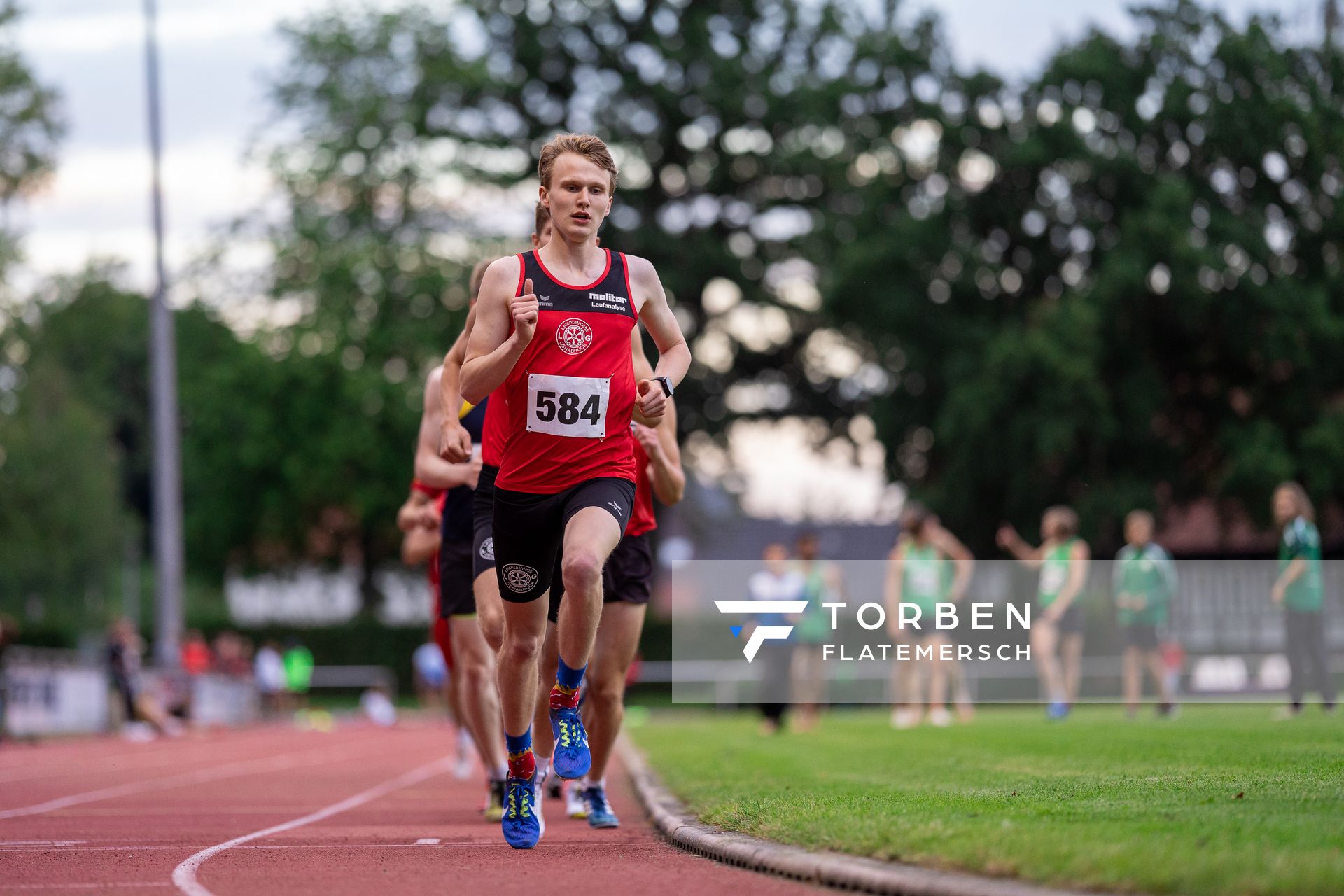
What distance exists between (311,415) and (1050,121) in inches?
868

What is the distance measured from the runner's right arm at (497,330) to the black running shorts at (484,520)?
73 centimetres

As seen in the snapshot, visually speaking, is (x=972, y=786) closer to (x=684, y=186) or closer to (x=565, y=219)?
(x=565, y=219)

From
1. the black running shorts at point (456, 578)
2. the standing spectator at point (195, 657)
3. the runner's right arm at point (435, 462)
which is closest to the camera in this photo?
the runner's right arm at point (435, 462)

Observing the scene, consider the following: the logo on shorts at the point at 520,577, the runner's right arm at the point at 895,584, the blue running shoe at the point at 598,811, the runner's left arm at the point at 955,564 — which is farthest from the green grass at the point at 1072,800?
the runner's left arm at the point at 955,564

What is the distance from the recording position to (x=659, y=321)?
7.63 metres

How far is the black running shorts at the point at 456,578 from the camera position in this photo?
31.2ft

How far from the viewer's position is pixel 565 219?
23.9ft

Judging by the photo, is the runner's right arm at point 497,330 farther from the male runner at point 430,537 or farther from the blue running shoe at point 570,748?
the male runner at point 430,537

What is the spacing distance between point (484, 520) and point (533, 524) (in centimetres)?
95

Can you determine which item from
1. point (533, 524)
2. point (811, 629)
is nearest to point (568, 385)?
point (533, 524)

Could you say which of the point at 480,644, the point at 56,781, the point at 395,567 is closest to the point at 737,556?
the point at 395,567

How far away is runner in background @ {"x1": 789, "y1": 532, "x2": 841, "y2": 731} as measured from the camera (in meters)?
21.7

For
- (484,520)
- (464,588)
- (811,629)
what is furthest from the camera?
(811,629)

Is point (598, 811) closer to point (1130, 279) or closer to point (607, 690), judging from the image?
point (607, 690)
